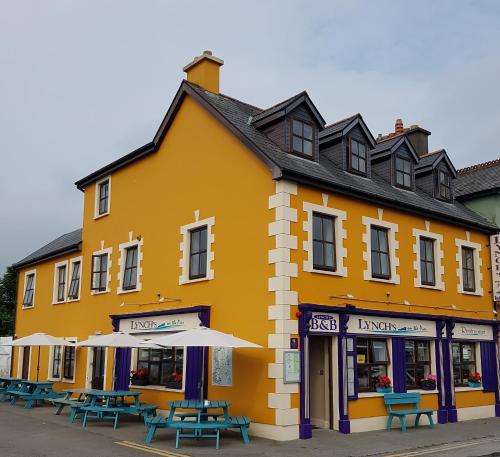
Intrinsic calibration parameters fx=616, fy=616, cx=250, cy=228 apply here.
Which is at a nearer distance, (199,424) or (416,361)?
(199,424)

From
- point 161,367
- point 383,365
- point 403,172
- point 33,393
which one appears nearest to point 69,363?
point 33,393

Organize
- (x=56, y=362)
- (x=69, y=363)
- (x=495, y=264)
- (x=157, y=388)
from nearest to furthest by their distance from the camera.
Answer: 1. (x=157, y=388)
2. (x=495, y=264)
3. (x=69, y=363)
4. (x=56, y=362)

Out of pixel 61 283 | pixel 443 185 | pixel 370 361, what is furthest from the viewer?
pixel 61 283

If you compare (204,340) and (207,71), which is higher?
(207,71)

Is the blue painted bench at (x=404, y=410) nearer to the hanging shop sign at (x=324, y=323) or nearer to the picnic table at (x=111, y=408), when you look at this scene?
the hanging shop sign at (x=324, y=323)

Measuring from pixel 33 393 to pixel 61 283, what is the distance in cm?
534

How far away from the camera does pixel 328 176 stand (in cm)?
1552

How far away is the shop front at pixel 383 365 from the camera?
14297 millimetres

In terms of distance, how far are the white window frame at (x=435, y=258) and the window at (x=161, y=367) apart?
6.88 metres

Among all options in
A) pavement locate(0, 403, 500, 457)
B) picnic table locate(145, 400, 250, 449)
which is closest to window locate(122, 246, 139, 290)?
pavement locate(0, 403, 500, 457)

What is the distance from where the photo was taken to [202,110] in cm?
1712

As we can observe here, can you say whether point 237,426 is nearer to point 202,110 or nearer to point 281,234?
point 281,234

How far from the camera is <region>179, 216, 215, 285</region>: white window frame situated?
15.8m

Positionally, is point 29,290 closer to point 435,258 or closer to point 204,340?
point 204,340
